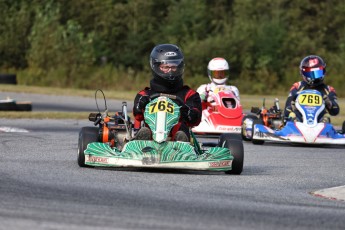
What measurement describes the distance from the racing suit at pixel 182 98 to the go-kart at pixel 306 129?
4535mm

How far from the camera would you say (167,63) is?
1160 cm

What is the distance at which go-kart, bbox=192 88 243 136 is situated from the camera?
17984mm

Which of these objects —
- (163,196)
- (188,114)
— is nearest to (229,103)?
(188,114)

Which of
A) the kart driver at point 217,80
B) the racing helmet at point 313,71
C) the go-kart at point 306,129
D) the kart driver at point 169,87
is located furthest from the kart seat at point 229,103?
the kart driver at point 169,87

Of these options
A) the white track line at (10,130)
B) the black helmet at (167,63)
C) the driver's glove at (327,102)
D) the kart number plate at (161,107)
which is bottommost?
the white track line at (10,130)

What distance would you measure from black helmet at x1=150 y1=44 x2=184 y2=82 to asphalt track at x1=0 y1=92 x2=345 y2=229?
3.91ft

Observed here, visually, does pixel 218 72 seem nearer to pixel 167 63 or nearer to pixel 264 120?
pixel 264 120

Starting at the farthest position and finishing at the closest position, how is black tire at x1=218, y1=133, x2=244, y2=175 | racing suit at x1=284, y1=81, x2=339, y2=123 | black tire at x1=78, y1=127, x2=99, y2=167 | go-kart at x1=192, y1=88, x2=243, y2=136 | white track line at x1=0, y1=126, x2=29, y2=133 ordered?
go-kart at x1=192, y1=88, x2=243, y2=136, white track line at x1=0, y1=126, x2=29, y2=133, racing suit at x1=284, y1=81, x2=339, y2=123, black tire at x1=78, y1=127, x2=99, y2=167, black tire at x1=218, y1=133, x2=244, y2=175

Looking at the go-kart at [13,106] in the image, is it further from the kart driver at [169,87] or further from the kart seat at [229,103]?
the kart driver at [169,87]

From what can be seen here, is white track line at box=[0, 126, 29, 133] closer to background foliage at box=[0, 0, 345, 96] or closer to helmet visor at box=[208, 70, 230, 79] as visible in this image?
helmet visor at box=[208, 70, 230, 79]

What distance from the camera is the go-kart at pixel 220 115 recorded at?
1798 centimetres

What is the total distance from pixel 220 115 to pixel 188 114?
22.9ft

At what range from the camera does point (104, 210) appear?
7254mm

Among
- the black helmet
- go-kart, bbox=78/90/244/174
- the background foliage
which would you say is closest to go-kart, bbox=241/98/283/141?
the black helmet
